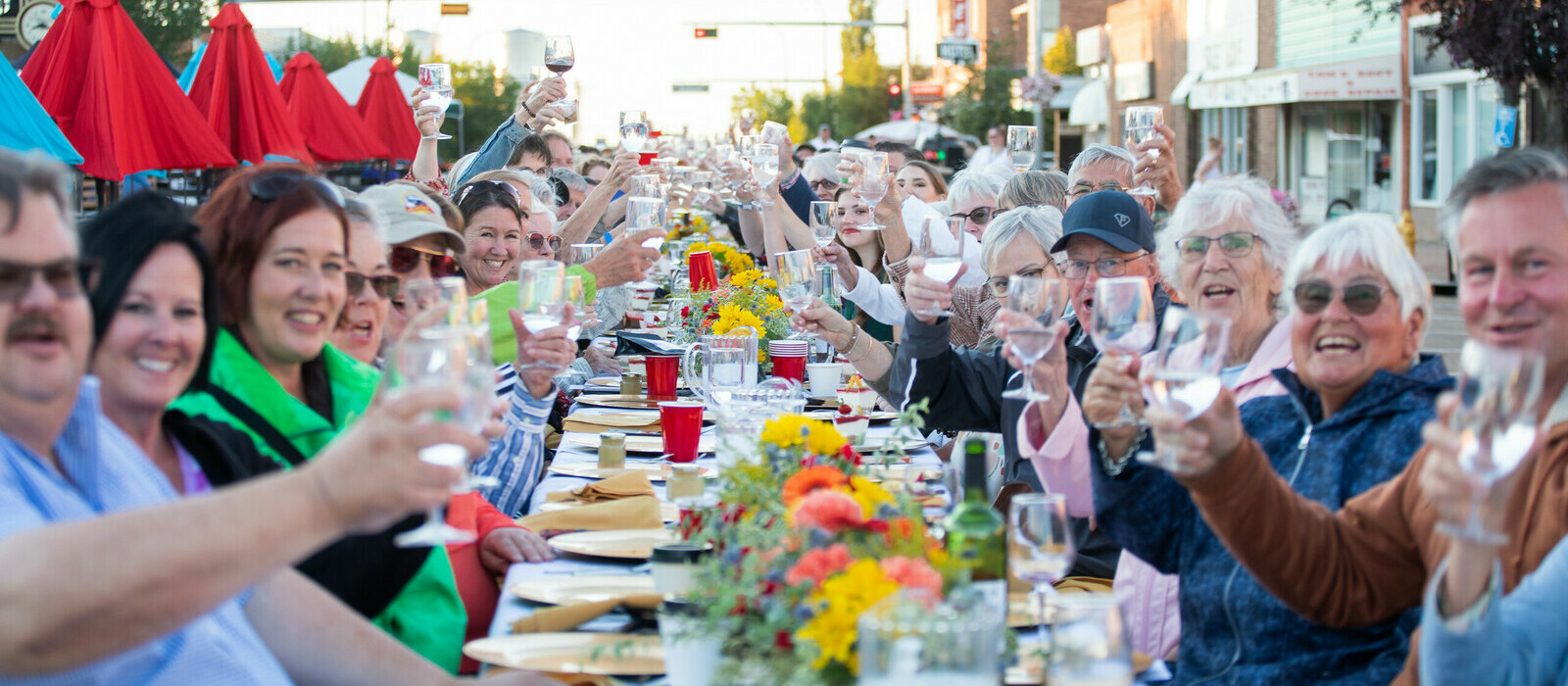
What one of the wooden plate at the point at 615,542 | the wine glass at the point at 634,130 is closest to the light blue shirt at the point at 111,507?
the wooden plate at the point at 615,542

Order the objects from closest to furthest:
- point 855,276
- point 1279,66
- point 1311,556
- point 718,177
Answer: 1. point 1311,556
2. point 855,276
3. point 718,177
4. point 1279,66

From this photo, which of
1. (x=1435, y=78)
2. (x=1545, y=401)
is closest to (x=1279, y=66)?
(x=1435, y=78)

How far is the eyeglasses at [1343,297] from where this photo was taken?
8.73ft

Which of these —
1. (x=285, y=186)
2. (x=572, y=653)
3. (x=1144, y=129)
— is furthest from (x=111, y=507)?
(x=1144, y=129)

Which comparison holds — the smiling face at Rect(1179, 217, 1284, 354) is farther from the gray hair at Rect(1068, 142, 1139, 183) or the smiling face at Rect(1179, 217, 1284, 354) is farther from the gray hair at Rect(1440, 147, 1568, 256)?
the gray hair at Rect(1068, 142, 1139, 183)

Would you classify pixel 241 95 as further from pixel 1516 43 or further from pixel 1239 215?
pixel 1516 43

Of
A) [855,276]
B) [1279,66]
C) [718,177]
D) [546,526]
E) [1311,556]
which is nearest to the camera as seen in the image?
[1311,556]

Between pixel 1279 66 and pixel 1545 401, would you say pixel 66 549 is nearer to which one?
pixel 1545 401

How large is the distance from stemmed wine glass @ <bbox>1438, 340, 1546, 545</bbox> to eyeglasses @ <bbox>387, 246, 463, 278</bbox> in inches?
106

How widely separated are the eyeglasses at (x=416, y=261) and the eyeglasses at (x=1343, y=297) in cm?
223

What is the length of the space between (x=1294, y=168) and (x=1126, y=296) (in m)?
29.3

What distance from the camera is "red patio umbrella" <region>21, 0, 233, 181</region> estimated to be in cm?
895

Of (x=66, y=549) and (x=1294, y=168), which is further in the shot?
(x=1294, y=168)

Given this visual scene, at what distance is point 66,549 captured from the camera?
4.61 ft
